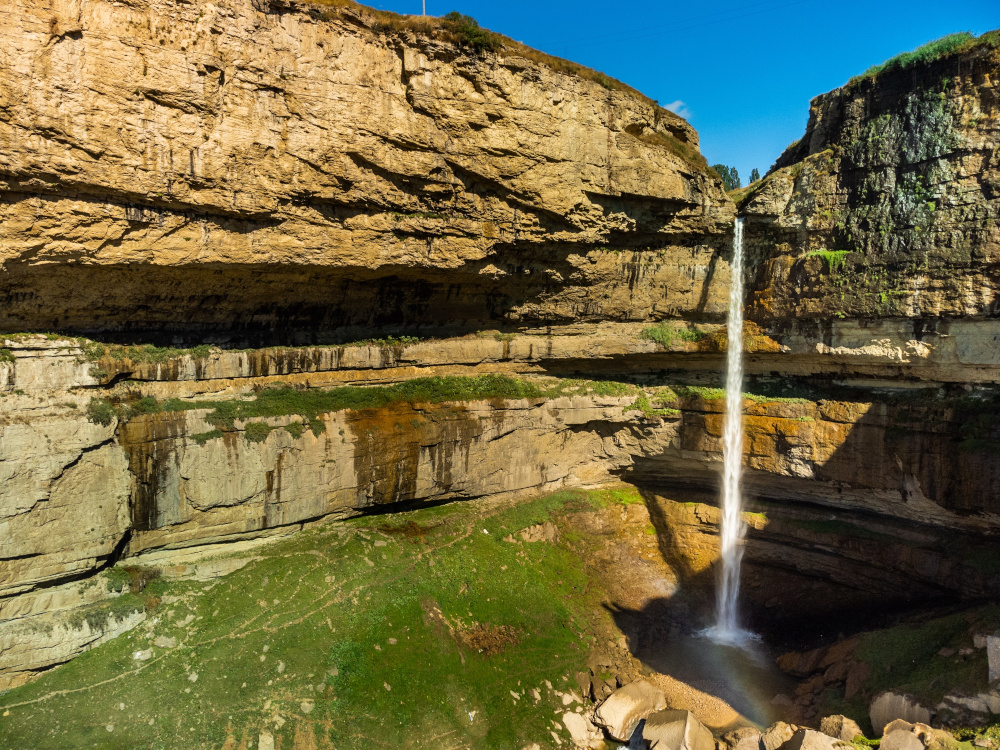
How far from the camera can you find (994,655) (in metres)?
11.0

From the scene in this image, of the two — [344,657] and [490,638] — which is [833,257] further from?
[344,657]

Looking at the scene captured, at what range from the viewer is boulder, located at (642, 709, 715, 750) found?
11547 millimetres

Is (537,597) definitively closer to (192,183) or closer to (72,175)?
(192,183)

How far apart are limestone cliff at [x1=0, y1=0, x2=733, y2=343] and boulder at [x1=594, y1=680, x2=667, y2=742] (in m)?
10.8

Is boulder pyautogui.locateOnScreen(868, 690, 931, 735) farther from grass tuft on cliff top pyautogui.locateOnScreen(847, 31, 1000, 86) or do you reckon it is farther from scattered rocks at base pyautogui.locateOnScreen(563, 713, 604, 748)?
grass tuft on cliff top pyautogui.locateOnScreen(847, 31, 1000, 86)

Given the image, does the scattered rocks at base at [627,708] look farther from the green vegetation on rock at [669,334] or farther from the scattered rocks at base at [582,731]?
the green vegetation on rock at [669,334]

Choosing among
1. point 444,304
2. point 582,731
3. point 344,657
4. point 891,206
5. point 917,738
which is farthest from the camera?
point 444,304

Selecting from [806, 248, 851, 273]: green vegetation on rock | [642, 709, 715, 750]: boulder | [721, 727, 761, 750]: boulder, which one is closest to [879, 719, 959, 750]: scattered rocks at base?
[721, 727, 761, 750]: boulder

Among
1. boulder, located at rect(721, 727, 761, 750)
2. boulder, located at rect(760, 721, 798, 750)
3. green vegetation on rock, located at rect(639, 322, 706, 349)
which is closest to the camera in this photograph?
boulder, located at rect(760, 721, 798, 750)

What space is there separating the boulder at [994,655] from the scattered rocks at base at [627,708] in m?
6.28

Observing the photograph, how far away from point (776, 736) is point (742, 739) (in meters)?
0.71

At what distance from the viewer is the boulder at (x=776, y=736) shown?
37.2 ft

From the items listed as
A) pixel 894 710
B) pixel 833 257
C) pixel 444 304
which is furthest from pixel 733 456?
pixel 444 304

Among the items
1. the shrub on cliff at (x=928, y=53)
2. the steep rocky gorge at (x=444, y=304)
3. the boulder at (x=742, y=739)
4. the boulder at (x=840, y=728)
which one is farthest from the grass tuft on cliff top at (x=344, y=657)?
the shrub on cliff at (x=928, y=53)
